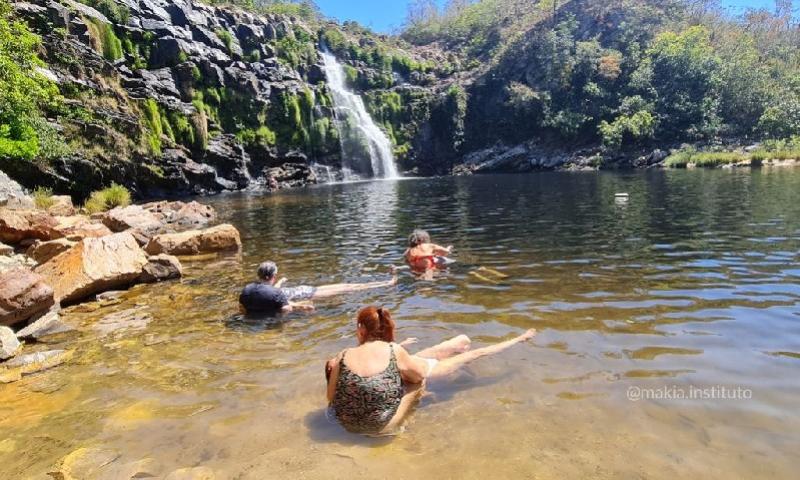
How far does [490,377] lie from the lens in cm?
582

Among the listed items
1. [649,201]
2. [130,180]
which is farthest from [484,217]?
[130,180]

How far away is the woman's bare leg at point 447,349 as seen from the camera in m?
6.16

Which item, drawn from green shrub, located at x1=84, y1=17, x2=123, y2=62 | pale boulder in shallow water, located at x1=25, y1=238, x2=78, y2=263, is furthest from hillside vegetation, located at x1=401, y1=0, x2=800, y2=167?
pale boulder in shallow water, located at x1=25, y1=238, x2=78, y2=263

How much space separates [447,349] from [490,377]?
2.31 ft

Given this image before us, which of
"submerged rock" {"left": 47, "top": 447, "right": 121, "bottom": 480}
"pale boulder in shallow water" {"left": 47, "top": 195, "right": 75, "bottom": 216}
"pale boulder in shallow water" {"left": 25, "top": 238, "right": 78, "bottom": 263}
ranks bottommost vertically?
"submerged rock" {"left": 47, "top": 447, "right": 121, "bottom": 480}

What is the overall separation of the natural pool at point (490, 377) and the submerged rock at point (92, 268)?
741 millimetres

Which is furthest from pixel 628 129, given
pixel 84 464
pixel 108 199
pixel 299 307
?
pixel 84 464

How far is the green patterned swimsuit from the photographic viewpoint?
4.76 m

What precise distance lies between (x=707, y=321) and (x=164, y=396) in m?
7.35

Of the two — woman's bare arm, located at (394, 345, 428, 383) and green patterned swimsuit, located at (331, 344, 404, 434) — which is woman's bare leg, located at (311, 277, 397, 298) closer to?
woman's bare arm, located at (394, 345, 428, 383)

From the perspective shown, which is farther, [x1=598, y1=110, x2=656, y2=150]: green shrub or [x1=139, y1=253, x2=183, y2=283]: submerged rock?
[x1=598, y1=110, x2=656, y2=150]: green shrub

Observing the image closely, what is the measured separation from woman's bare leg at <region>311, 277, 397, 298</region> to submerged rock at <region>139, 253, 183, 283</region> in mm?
4435

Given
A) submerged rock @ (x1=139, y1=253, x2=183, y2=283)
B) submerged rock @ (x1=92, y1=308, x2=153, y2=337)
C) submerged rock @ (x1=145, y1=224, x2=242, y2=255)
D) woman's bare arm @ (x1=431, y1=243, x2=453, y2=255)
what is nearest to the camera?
submerged rock @ (x1=92, y1=308, x2=153, y2=337)

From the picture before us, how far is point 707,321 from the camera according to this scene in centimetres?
709
